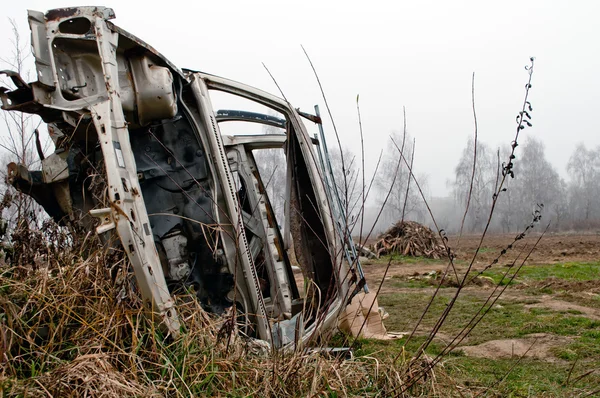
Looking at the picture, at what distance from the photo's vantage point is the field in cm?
357

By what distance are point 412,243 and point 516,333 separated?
1314 centimetres

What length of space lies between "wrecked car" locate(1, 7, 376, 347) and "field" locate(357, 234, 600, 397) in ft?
3.39

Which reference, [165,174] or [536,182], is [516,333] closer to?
[165,174]

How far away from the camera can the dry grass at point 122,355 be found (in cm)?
251

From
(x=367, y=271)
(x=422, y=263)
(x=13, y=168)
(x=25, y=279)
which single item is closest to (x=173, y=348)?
(x=25, y=279)

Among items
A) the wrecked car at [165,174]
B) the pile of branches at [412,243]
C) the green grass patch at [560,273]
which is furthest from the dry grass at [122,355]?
the pile of branches at [412,243]

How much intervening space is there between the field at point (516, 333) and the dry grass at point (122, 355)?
1.75ft

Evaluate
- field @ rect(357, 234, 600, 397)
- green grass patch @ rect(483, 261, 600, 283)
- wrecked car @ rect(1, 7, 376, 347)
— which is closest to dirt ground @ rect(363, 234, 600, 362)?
field @ rect(357, 234, 600, 397)

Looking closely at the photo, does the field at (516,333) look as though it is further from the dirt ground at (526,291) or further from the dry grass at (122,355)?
the dry grass at (122,355)

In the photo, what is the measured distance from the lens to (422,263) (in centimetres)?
1631

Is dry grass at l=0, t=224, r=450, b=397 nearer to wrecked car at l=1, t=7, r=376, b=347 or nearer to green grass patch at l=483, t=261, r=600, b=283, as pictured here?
wrecked car at l=1, t=7, r=376, b=347

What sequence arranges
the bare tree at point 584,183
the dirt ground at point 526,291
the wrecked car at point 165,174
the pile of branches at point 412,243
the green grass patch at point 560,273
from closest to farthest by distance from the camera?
the wrecked car at point 165,174 → the dirt ground at point 526,291 → the green grass patch at point 560,273 → the pile of branches at point 412,243 → the bare tree at point 584,183

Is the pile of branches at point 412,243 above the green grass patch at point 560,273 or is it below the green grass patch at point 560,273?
above

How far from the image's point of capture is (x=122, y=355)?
9.09 ft
